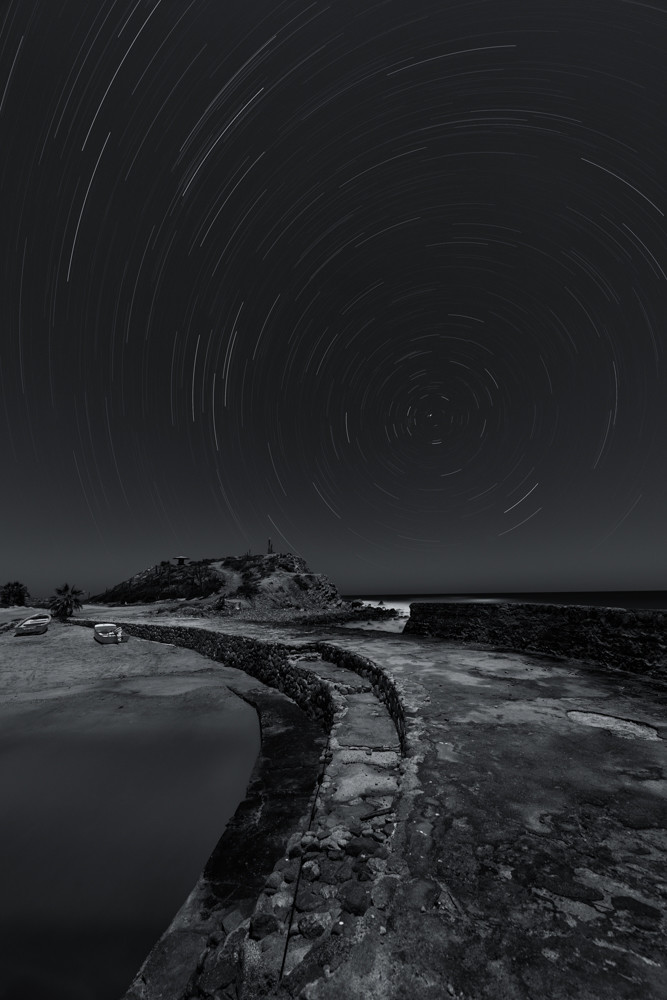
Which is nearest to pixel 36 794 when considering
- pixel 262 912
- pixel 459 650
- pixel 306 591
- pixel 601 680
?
pixel 262 912

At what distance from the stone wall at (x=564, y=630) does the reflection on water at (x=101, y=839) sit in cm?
762

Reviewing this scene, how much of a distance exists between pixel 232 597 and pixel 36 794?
40.4m

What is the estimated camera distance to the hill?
159 feet

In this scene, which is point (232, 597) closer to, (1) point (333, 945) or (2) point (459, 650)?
(2) point (459, 650)

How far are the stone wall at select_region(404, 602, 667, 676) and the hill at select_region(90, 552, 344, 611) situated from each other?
1307 inches

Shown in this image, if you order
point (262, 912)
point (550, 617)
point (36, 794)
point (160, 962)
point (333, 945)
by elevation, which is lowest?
point (36, 794)

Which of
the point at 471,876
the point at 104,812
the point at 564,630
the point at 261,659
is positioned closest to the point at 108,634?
the point at 261,659

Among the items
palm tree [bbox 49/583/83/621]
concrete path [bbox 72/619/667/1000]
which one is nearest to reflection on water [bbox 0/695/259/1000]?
concrete path [bbox 72/619/667/1000]

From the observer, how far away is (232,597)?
47.2 meters

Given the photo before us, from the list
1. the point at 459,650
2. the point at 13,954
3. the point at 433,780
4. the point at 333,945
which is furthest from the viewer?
the point at 459,650

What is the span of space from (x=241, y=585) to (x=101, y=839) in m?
47.5

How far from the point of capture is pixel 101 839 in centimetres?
655

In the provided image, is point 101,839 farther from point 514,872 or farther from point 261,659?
point 261,659

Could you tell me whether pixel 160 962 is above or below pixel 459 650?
below
